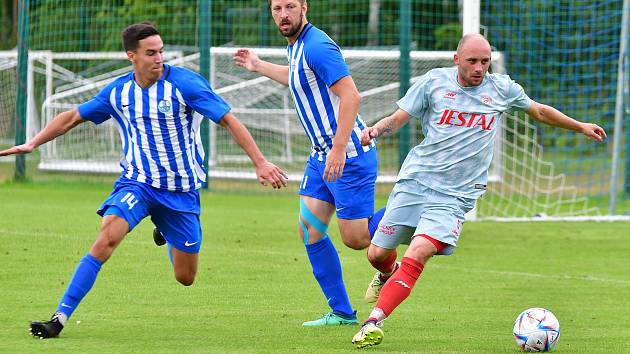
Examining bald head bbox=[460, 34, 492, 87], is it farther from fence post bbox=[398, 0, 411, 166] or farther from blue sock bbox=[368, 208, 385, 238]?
fence post bbox=[398, 0, 411, 166]

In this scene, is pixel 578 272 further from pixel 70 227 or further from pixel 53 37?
pixel 53 37

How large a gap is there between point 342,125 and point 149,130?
1.26 meters

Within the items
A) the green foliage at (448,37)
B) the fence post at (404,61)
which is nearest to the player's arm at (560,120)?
the fence post at (404,61)

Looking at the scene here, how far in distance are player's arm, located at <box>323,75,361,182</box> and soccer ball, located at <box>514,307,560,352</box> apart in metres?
1.42

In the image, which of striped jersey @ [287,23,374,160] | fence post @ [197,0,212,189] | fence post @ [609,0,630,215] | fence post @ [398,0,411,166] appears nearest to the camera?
striped jersey @ [287,23,374,160]

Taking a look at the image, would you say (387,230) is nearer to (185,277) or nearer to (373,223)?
(373,223)

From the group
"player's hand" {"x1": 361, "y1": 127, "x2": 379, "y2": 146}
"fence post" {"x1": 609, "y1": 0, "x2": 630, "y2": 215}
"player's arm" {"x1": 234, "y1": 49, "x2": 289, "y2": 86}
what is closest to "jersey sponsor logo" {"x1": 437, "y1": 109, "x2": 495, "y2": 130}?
"player's hand" {"x1": 361, "y1": 127, "x2": 379, "y2": 146}

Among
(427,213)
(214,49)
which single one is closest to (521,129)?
(214,49)

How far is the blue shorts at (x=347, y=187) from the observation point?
8164 mm

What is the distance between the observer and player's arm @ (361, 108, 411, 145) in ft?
23.9

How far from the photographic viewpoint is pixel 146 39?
7699mm

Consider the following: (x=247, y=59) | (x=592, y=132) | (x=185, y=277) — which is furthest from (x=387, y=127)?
(x=185, y=277)

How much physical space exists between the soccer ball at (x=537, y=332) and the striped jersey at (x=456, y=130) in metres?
0.89

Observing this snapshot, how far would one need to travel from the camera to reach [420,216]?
24.6 ft
